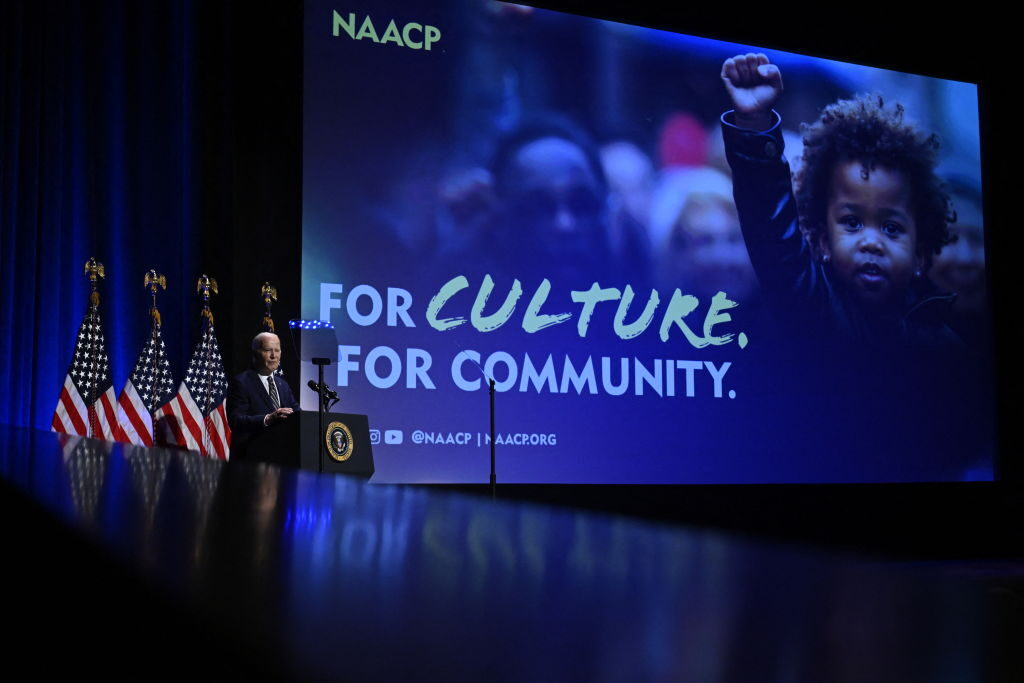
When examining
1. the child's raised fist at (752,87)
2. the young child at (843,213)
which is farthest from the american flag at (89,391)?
the child's raised fist at (752,87)

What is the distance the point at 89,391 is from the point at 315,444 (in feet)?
5.89

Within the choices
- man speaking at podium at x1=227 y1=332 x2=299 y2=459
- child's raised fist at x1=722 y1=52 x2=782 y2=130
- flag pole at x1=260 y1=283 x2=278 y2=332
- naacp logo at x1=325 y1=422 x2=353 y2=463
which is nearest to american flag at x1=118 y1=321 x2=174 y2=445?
flag pole at x1=260 y1=283 x2=278 y2=332

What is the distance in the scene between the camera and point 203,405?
16.2ft

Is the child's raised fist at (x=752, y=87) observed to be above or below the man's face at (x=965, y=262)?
above

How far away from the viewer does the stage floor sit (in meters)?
0.12

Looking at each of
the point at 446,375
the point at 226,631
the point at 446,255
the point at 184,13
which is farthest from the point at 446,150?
the point at 226,631

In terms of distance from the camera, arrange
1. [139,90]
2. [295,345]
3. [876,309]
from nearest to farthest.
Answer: [295,345]
[139,90]
[876,309]

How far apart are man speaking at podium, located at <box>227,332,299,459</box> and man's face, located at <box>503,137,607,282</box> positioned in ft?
5.91

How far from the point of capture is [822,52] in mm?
6691

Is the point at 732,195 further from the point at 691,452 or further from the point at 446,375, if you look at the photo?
the point at 446,375

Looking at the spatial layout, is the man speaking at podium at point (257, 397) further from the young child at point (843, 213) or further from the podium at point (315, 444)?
the young child at point (843, 213)

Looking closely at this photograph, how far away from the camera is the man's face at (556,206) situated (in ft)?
18.4

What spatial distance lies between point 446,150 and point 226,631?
5.46 m

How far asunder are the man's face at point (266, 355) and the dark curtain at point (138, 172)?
2.92 feet
